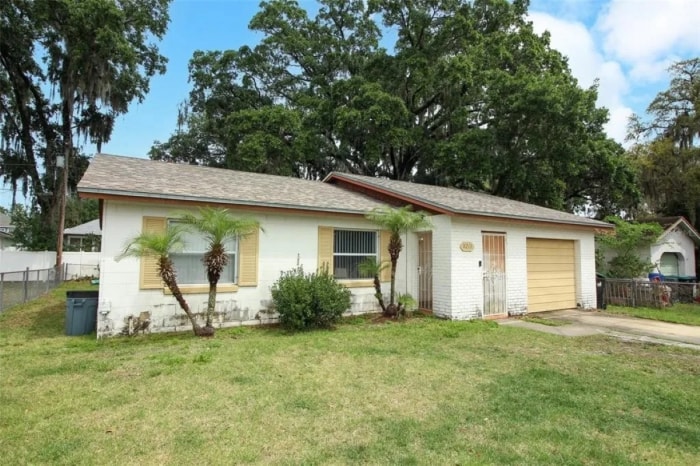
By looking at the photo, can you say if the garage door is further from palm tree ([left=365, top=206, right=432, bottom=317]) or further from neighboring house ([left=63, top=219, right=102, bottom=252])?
neighboring house ([left=63, top=219, right=102, bottom=252])

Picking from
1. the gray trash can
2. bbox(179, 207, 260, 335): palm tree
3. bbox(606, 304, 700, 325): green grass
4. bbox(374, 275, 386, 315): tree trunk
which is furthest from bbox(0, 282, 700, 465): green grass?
bbox(606, 304, 700, 325): green grass

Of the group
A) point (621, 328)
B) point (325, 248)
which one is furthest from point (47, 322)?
point (621, 328)

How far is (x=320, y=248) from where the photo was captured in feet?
33.4

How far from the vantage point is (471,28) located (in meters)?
21.3

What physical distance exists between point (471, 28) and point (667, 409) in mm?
21318

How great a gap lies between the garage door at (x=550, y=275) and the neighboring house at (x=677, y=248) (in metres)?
11.0

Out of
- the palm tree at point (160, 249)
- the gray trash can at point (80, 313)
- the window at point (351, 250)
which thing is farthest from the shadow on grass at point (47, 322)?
the window at point (351, 250)

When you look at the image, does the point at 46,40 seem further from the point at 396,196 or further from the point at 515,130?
the point at 515,130

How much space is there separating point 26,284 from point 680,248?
29.2m

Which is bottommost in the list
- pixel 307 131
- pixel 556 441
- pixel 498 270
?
pixel 556 441

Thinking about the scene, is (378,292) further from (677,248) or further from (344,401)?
(677,248)

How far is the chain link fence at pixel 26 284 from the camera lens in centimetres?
1132

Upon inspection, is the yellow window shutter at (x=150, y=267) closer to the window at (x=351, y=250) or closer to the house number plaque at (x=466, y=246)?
the window at (x=351, y=250)

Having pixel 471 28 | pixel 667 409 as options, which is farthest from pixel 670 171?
pixel 667 409
